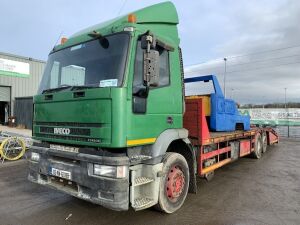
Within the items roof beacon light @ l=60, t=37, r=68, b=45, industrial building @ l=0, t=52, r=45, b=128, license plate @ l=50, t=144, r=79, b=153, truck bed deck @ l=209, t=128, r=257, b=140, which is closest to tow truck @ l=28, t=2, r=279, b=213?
license plate @ l=50, t=144, r=79, b=153

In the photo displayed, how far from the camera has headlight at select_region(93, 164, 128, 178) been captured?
12.1ft

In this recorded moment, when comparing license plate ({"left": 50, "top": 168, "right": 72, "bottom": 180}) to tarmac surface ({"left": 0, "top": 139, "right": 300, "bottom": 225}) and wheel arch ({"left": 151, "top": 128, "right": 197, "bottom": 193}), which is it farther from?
wheel arch ({"left": 151, "top": 128, "right": 197, "bottom": 193})

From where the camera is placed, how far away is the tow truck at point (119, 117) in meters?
3.77

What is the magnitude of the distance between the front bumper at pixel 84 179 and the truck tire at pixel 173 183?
81cm

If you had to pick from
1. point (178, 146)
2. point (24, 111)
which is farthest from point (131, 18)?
point (24, 111)

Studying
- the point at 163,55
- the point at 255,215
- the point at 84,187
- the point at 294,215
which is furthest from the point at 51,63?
the point at 294,215

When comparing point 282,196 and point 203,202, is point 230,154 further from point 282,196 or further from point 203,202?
point 203,202

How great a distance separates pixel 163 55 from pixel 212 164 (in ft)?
9.69

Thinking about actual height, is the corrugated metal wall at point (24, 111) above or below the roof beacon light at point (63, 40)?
below

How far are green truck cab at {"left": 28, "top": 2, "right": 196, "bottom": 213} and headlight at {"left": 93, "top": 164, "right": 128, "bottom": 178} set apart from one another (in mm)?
13

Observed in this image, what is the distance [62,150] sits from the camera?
4383mm

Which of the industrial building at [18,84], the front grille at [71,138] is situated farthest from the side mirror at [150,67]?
the industrial building at [18,84]

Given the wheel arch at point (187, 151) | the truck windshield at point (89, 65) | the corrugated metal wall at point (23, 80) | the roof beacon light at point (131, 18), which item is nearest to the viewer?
the truck windshield at point (89, 65)

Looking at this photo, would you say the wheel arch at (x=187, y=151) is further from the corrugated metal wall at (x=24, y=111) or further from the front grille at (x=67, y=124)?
the corrugated metal wall at (x=24, y=111)
